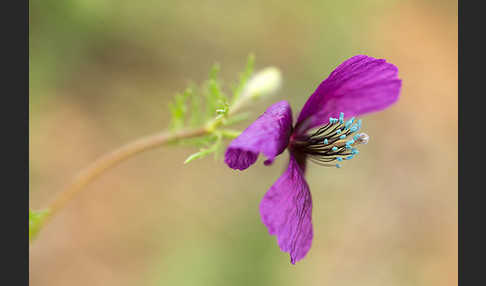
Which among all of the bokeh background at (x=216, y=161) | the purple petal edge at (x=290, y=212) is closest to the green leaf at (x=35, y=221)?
the purple petal edge at (x=290, y=212)

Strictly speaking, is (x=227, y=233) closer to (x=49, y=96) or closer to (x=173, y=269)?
(x=173, y=269)

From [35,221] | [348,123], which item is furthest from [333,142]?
[35,221]

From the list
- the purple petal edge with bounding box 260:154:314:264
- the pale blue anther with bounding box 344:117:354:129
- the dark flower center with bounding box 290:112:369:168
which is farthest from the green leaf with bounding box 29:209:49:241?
the pale blue anther with bounding box 344:117:354:129

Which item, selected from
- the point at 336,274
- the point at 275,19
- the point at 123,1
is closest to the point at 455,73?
the point at 275,19

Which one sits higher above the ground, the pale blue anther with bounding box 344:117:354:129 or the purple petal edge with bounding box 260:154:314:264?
the pale blue anther with bounding box 344:117:354:129

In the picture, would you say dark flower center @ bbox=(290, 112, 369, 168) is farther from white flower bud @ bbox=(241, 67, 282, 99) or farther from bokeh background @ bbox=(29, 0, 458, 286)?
bokeh background @ bbox=(29, 0, 458, 286)

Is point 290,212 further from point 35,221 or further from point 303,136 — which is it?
point 35,221

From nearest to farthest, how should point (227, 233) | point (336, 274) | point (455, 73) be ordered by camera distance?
point (227, 233) → point (336, 274) → point (455, 73)
